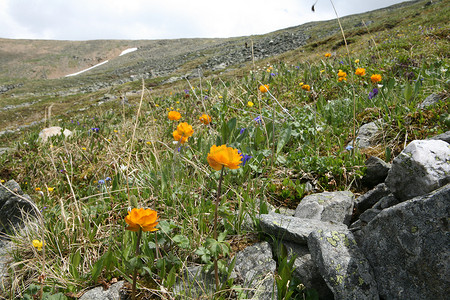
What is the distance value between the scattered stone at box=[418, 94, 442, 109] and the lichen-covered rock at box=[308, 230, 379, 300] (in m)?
2.07

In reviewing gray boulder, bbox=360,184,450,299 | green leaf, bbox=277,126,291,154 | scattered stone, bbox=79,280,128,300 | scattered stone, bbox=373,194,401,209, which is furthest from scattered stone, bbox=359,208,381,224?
scattered stone, bbox=79,280,128,300

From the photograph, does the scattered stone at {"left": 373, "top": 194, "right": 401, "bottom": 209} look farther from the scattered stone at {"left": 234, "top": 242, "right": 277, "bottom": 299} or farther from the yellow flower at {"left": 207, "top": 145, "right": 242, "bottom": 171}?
the yellow flower at {"left": 207, "top": 145, "right": 242, "bottom": 171}

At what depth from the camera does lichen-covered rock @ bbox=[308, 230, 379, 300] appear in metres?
1.45

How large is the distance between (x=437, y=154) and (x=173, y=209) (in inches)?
73.5

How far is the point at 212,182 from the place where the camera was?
2623 millimetres

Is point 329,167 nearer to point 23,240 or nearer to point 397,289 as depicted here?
point 397,289

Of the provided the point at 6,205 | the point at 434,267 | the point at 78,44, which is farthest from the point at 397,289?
the point at 78,44

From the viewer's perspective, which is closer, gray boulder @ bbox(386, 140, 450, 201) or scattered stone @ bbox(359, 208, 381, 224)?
gray boulder @ bbox(386, 140, 450, 201)

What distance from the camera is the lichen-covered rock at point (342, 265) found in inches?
57.1

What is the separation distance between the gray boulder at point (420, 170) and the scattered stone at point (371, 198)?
Answer: 0.84 feet

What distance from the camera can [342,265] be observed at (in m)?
1.50

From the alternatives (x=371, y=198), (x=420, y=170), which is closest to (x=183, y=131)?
(x=371, y=198)

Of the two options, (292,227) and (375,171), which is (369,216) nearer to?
(292,227)

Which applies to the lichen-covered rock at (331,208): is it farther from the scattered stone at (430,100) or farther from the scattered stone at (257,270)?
the scattered stone at (430,100)
